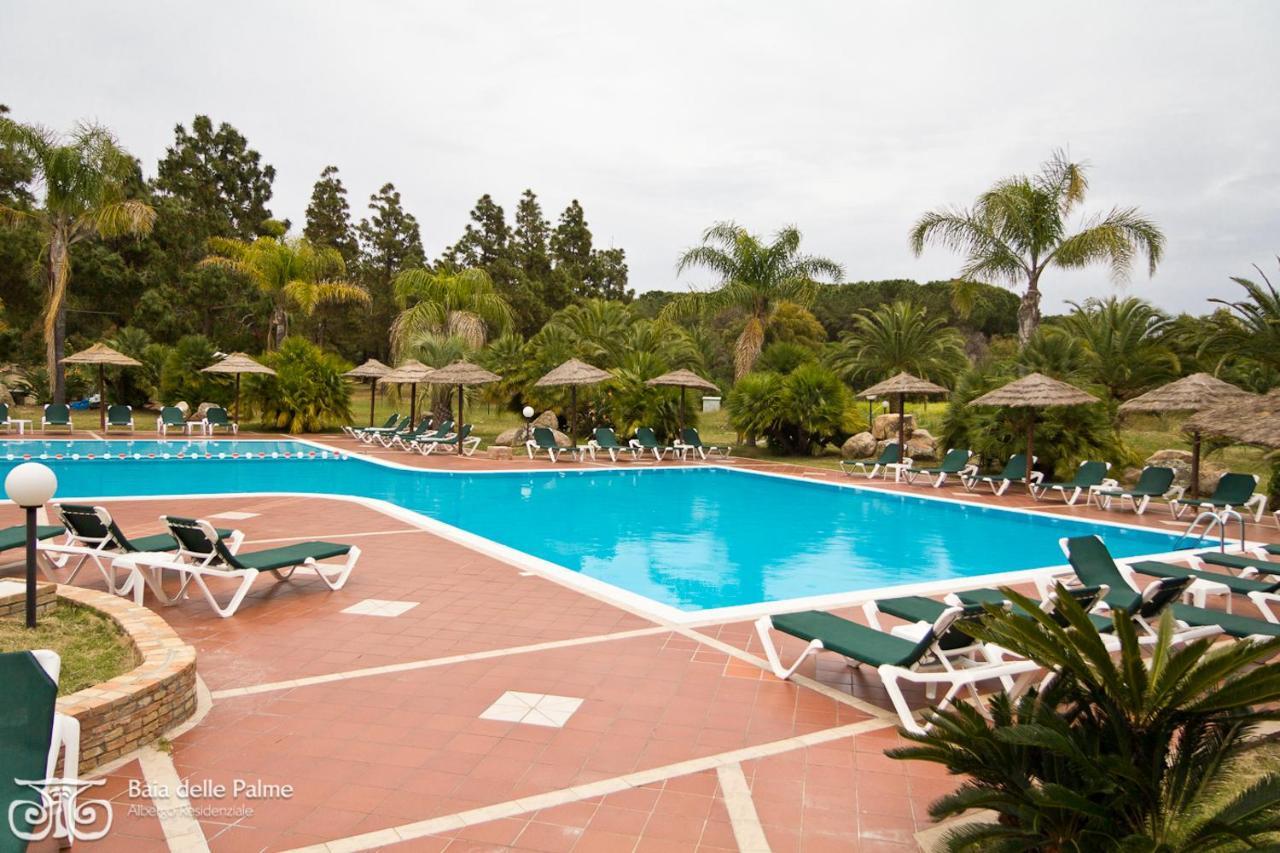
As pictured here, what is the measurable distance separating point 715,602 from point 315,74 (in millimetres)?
17260

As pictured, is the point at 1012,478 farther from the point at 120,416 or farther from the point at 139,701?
the point at 120,416

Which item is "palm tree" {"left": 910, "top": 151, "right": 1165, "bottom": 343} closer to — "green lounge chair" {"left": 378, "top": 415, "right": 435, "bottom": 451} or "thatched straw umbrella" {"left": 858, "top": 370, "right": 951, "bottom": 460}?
"thatched straw umbrella" {"left": 858, "top": 370, "right": 951, "bottom": 460}

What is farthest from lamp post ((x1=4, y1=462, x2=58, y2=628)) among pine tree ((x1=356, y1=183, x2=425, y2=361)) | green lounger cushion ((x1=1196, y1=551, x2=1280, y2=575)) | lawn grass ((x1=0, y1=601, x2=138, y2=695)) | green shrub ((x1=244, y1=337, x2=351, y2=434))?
pine tree ((x1=356, y1=183, x2=425, y2=361))

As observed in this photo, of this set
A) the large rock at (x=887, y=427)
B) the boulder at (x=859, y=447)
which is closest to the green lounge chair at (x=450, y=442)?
the boulder at (x=859, y=447)

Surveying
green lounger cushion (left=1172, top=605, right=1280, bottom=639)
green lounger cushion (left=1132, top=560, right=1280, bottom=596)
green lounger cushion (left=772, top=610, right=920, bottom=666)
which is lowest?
green lounger cushion (left=772, top=610, right=920, bottom=666)

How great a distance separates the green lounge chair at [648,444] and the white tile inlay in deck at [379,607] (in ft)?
46.8

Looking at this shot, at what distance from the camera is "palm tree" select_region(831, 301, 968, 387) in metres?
26.6

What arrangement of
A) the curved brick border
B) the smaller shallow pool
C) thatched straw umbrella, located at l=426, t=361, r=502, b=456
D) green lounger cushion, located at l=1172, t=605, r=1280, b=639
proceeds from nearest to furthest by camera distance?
the curved brick border
green lounger cushion, located at l=1172, t=605, r=1280, b=639
the smaller shallow pool
thatched straw umbrella, located at l=426, t=361, r=502, b=456

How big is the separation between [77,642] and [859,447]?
64.0 ft

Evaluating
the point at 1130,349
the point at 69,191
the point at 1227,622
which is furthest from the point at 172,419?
the point at 1130,349

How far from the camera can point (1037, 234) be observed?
20.4 metres

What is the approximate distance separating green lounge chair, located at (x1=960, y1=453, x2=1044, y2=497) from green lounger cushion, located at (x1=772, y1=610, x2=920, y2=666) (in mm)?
11744

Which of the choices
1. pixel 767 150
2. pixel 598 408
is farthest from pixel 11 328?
pixel 767 150

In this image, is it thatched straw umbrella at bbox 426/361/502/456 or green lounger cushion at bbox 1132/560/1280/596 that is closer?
green lounger cushion at bbox 1132/560/1280/596
